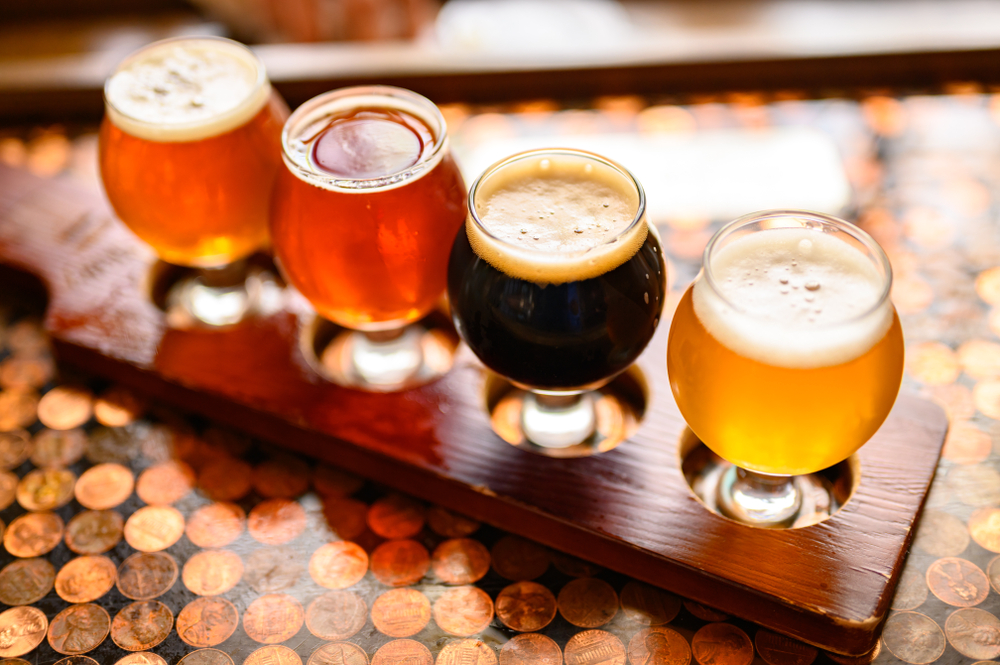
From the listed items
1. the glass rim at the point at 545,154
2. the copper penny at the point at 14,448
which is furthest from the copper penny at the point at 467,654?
the copper penny at the point at 14,448

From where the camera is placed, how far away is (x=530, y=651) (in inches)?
38.8

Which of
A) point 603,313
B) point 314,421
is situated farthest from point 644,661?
point 314,421

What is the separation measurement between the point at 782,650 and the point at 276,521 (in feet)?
2.00

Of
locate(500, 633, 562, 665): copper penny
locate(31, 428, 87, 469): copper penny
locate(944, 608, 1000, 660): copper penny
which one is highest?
locate(944, 608, 1000, 660): copper penny

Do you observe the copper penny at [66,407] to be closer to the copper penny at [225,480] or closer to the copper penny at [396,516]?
the copper penny at [225,480]

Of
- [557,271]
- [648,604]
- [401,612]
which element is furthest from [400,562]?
[557,271]

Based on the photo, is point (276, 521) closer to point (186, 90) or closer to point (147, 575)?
point (147, 575)

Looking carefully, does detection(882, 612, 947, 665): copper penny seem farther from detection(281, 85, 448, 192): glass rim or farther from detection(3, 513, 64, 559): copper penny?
detection(3, 513, 64, 559): copper penny

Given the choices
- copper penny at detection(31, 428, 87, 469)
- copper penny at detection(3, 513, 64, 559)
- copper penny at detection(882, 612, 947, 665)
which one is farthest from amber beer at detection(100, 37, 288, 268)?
copper penny at detection(882, 612, 947, 665)

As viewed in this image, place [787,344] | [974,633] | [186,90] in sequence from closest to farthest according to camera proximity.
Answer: [787,344], [974,633], [186,90]

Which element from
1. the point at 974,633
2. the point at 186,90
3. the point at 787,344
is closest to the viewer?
the point at 787,344

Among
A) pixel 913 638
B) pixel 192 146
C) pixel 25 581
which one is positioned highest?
pixel 192 146

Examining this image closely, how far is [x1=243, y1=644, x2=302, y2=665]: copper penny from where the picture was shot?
3.23ft

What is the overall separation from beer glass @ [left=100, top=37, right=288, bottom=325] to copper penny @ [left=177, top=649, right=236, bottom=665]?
1.77ft
